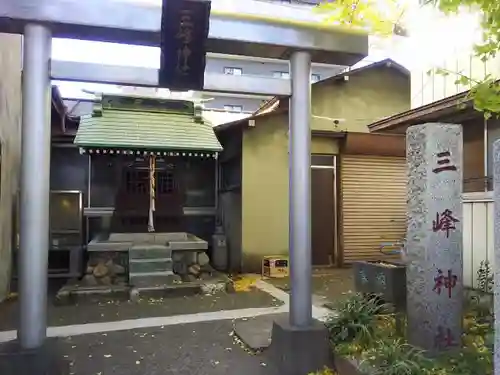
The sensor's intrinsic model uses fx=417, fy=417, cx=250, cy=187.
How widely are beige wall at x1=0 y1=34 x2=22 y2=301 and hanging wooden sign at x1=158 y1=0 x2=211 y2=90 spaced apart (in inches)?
229

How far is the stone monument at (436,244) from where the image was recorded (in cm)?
474

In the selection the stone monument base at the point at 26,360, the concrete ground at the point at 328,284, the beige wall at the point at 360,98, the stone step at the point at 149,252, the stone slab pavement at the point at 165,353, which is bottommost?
the concrete ground at the point at 328,284

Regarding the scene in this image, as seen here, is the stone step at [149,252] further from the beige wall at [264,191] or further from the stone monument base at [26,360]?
the stone monument base at [26,360]

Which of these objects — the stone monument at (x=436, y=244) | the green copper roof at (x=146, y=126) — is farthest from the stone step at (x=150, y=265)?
the stone monument at (x=436, y=244)

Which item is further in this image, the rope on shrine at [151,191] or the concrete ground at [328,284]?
the rope on shrine at [151,191]

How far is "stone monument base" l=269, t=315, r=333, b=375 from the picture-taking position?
4965mm

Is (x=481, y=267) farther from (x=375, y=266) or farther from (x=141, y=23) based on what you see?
(x=141, y=23)

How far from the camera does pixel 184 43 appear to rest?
15.6ft

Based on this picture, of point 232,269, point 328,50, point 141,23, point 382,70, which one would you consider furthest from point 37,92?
point 382,70

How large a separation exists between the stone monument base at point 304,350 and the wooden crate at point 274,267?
6.72 metres

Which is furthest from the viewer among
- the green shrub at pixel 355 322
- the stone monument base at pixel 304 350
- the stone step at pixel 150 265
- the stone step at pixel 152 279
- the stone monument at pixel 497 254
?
the stone step at pixel 150 265

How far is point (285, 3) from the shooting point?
2239 centimetres

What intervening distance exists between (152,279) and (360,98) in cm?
848

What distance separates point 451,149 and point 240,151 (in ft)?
26.1
